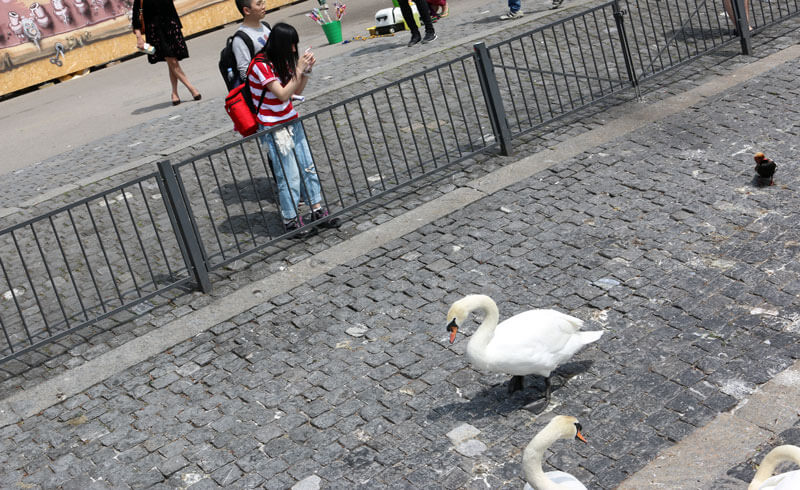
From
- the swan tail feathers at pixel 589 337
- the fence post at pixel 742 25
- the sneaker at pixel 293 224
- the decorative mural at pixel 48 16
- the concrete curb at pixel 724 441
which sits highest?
Result: the decorative mural at pixel 48 16

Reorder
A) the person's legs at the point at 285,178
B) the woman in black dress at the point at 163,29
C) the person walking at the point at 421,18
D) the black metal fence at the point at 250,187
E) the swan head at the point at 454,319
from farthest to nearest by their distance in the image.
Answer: the person walking at the point at 421,18 → the woman in black dress at the point at 163,29 → the person's legs at the point at 285,178 → the black metal fence at the point at 250,187 → the swan head at the point at 454,319

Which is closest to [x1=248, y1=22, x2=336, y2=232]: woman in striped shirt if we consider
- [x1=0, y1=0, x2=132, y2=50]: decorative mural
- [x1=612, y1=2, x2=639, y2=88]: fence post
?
[x1=612, y1=2, x2=639, y2=88]: fence post

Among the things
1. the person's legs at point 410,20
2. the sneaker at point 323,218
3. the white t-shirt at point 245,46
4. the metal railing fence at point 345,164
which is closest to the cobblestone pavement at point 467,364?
the sneaker at point 323,218

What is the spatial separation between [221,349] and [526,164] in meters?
3.88

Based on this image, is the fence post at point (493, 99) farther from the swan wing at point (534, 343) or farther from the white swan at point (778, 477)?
the white swan at point (778, 477)

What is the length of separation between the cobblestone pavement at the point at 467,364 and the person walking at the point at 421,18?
6.42m

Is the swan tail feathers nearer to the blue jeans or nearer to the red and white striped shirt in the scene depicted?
the blue jeans

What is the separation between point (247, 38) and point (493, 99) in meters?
2.63

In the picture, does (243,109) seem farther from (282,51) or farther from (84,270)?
(84,270)

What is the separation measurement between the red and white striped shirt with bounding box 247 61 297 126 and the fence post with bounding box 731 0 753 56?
6.11m

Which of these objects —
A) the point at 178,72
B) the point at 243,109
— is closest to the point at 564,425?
the point at 243,109

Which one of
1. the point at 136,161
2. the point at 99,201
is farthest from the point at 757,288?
the point at 136,161

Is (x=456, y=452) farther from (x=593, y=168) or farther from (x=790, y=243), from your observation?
(x=593, y=168)

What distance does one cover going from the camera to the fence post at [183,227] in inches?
294
